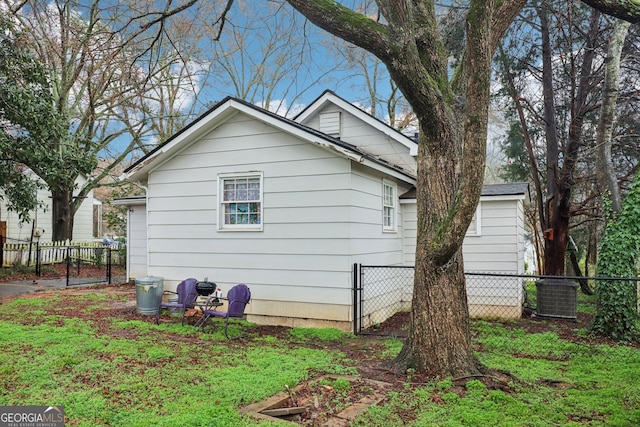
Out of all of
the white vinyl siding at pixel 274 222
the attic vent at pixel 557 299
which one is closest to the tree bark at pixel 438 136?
the white vinyl siding at pixel 274 222

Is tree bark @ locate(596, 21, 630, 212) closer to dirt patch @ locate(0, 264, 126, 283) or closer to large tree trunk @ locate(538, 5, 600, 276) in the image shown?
large tree trunk @ locate(538, 5, 600, 276)

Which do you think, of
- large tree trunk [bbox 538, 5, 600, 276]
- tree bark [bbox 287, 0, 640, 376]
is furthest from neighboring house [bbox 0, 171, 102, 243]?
large tree trunk [bbox 538, 5, 600, 276]

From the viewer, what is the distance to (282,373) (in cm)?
509

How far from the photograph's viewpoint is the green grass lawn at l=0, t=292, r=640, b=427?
3959 mm

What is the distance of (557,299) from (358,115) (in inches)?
277

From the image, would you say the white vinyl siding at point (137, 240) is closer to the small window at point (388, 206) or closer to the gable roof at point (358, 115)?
the gable roof at point (358, 115)

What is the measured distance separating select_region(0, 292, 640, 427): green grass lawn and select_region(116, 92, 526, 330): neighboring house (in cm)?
101

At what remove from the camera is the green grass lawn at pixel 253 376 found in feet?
13.0

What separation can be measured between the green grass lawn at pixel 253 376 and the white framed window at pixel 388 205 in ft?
10.7

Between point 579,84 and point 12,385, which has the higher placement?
point 579,84

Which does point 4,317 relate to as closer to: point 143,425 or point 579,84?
point 143,425

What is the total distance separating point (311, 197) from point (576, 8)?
936 centimetres

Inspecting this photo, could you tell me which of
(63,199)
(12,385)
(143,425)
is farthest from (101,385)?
(63,199)

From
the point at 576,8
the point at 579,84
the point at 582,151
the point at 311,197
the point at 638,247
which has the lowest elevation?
the point at 638,247
